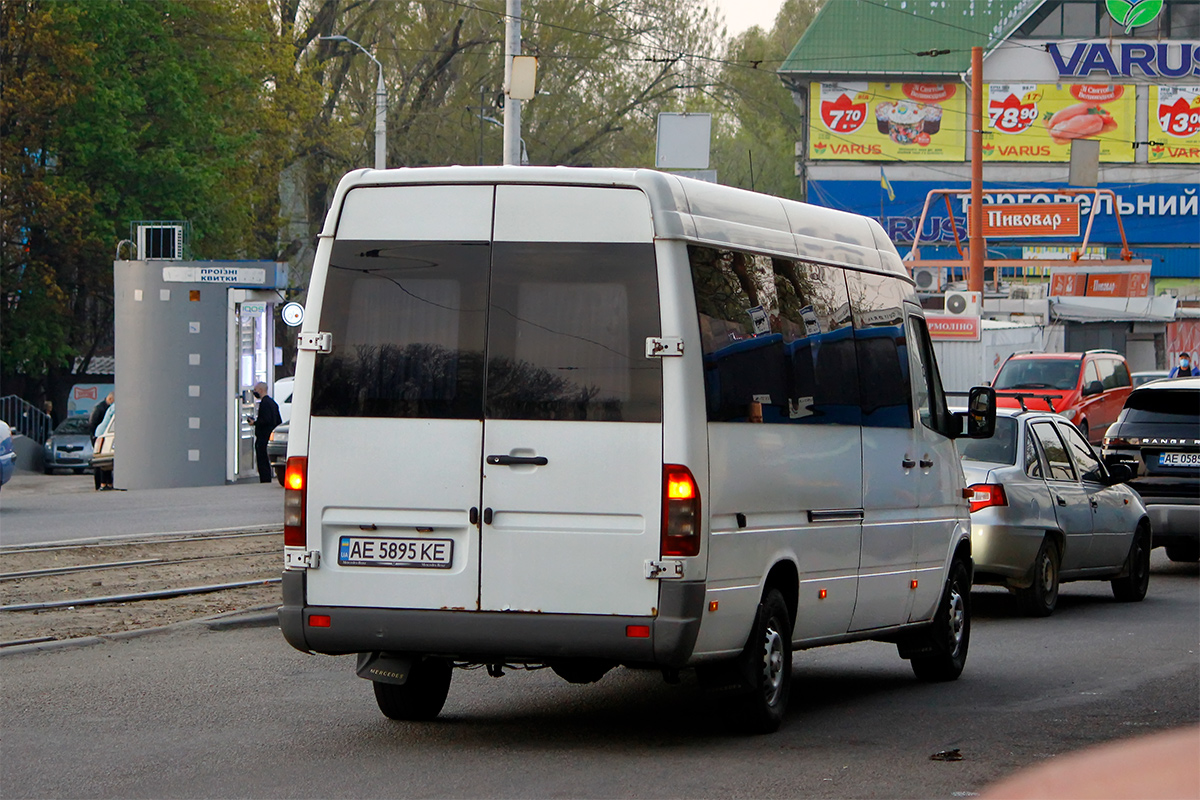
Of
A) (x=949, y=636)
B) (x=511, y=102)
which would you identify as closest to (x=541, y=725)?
(x=949, y=636)

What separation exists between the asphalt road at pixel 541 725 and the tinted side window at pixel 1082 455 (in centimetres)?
259

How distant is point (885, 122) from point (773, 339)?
63.0m

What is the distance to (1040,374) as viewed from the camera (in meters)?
30.1

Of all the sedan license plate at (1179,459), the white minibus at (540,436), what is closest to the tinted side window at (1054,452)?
the sedan license plate at (1179,459)

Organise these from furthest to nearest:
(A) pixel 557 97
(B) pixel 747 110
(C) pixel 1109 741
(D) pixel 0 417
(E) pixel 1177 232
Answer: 1. (E) pixel 1177 232
2. (B) pixel 747 110
3. (A) pixel 557 97
4. (D) pixel 0 417
5. (C) pixel 1109 741

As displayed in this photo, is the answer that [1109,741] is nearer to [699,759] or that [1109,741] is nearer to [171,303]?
[699,759]

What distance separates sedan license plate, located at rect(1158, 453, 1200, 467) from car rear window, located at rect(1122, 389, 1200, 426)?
319 mm

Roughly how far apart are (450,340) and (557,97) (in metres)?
43.5

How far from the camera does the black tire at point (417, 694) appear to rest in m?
8.01

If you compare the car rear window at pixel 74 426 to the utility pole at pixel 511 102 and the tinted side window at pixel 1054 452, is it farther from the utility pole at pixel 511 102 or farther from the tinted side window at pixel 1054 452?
the tinted side window at pixel 1054 452

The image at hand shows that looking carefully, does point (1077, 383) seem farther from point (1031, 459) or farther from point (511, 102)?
point (1031, 459)

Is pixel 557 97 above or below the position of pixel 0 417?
above

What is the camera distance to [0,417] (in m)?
41.3

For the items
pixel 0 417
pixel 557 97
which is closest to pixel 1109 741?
pixel 0 417
